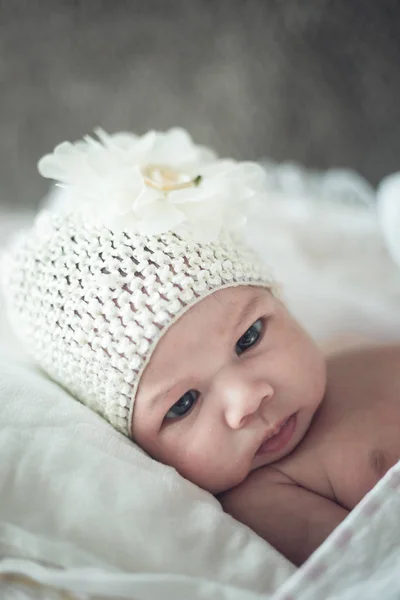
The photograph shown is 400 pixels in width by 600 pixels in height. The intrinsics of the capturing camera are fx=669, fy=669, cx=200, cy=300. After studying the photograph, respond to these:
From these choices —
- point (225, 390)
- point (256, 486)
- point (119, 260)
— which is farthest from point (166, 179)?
point (256, 486)

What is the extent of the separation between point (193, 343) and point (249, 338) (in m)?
0.10

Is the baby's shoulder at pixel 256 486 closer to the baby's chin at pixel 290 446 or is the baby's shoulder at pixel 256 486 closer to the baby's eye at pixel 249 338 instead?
the baby's chin at pixel 290 446

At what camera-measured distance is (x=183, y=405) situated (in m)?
0.86

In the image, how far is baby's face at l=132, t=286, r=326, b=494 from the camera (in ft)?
2.69

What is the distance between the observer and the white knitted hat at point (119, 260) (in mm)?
813

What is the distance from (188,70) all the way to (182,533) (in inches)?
41.0

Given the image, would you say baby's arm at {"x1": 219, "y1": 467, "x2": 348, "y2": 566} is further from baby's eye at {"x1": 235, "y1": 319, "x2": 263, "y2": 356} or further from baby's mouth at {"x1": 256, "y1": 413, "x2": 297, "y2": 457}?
baby's eye at {"x1": 235, "y1": 319, "x2": 263, "y2": 356}

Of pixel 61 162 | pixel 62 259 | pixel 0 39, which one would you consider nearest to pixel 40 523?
pixel 62 259

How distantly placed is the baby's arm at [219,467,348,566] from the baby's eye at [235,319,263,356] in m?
0.17

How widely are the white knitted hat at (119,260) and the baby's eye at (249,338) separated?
63mm

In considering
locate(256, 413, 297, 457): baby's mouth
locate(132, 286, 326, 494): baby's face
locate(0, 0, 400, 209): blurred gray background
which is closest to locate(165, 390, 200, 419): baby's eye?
locate(132, 286, 326, 494): baby's face

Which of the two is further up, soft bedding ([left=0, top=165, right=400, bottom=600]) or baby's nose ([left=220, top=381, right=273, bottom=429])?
baby's nose ([left=220, top=381, right=273, bottom=429])

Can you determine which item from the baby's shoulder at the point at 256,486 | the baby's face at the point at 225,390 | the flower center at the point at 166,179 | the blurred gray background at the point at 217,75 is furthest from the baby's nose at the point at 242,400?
the blurred gray background at the point at 217,75

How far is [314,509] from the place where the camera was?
84cm
